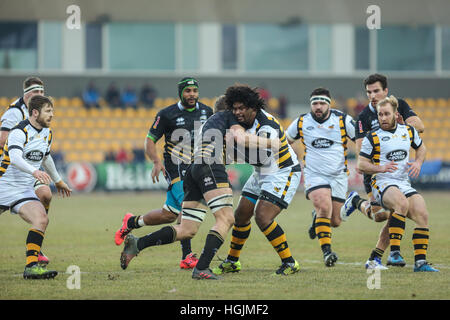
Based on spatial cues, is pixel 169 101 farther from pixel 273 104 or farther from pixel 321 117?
pixel 321 117

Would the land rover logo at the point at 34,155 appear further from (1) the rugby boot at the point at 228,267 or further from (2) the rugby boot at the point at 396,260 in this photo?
(2) the rugby boot at the point at 396,260

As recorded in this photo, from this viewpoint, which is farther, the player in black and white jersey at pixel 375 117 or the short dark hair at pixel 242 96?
the player in black and white jersey at pixel 375 117

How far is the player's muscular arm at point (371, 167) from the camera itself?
9273mm

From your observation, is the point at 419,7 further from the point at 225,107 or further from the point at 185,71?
the point at 225,107

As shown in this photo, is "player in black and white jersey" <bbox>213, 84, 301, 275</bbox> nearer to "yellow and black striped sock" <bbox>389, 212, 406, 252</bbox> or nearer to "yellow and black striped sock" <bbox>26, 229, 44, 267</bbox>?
"yellow and black striped sock" <bbox>389, 212, 406, 252</bbox>

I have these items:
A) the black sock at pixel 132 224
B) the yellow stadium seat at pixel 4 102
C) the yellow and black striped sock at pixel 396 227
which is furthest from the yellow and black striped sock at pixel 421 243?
the yellow stadium seat at pixel 4 102

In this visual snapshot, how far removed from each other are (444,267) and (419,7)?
23.9 m

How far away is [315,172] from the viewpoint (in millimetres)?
10938

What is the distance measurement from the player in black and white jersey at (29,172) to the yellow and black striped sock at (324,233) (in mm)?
3667

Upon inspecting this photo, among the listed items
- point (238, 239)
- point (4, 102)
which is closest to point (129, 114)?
point (4, 102)

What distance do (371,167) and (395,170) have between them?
307mm

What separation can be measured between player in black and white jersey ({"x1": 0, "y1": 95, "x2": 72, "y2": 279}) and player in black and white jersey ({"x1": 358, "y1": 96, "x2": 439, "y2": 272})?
4.08m

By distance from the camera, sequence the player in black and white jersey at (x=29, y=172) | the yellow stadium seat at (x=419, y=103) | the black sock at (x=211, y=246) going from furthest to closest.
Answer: the yellow stadium seat at (x=419, y=103), the player in black and white jersey at (x=29, y=172), the black sock at (x=211, y=246)
